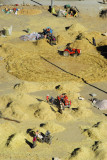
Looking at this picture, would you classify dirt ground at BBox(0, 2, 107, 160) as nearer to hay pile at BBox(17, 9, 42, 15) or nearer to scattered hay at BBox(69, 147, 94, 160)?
scattered hay at BBox(69, 147, 94, 160)

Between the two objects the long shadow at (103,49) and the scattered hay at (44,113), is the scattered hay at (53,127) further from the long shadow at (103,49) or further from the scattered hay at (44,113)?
the long shadow at (103,49)

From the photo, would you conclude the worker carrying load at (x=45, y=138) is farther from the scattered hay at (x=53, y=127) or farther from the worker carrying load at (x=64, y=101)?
the worker carrying load at (x=64, y=101)

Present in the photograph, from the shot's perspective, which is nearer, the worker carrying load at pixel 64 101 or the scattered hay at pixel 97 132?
the scattered hay at pixel 97 132

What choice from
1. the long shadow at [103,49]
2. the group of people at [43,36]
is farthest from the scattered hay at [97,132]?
the group of people at [43,36]

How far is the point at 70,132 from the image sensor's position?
20562 mm

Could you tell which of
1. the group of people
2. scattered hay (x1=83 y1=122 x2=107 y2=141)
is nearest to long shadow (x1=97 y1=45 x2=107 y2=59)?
the group of people

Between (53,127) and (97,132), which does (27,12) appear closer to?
(53,127)

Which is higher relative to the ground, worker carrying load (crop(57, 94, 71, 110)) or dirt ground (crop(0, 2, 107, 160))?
worker carrying load (crop(57, 94, 71, 110))

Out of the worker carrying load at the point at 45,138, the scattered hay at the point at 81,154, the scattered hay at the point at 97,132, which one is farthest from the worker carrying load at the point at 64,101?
the scattered hay at the point at 81,154

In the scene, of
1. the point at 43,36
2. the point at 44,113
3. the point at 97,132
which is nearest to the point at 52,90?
the point at 44,113

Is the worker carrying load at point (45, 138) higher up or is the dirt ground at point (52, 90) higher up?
the worker carrying load at point (45, 138)

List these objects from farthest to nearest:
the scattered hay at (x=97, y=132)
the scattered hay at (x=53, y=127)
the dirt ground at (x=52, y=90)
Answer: the scattered hay at (x=53, y=127), the scattered hay at (x=97, y=132), the dirt ground at (x=52, y=90)

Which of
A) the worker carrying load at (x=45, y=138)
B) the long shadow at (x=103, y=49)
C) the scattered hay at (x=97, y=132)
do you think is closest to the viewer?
the worker carrying load at (x=45, y=138)

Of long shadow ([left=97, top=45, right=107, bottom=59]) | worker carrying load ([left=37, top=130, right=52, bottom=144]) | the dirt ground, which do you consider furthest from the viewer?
long shadow ([left=97, top=45, right=107, bottom=59])
